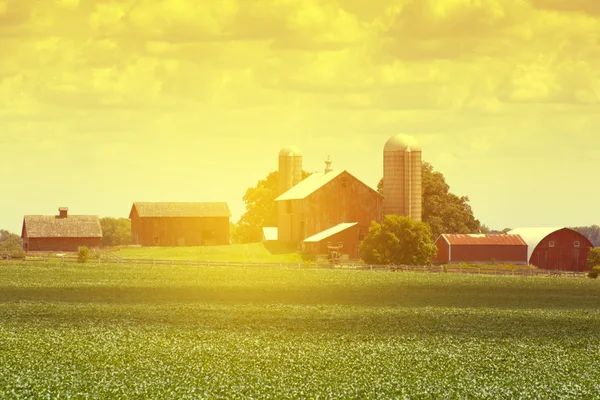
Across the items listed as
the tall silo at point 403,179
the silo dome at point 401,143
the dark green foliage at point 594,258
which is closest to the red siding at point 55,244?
the tall silo at point 403,179

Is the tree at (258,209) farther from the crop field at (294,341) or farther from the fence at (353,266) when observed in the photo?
the crop field at (294,341)

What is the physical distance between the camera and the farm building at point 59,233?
140 meters

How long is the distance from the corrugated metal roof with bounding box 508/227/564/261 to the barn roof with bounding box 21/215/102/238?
59.9m

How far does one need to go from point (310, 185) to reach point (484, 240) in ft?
94.6

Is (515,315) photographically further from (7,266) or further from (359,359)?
(7,266)

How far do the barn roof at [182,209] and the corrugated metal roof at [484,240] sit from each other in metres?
48.4

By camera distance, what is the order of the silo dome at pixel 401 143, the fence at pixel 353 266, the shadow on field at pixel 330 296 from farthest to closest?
the silo dome at pixel 401 143 < the fence at pixel 353 266 < the shadow on field at pixel 330 296

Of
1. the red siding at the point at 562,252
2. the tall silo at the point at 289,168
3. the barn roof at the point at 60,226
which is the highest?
the tall silo at the point at 289,168

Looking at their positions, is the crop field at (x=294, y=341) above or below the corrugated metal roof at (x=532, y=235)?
below

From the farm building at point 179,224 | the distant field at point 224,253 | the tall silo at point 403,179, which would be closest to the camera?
the distant field at point 224,253

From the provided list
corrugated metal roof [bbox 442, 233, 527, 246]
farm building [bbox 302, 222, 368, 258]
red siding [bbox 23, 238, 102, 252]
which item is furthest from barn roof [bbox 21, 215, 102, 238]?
corrugated metal roof [bbox 442, 233, 527, 246]

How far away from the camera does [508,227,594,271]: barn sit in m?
117

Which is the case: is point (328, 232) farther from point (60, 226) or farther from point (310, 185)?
point (60, 226)

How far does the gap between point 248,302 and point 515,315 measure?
1785 centimetres
